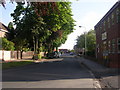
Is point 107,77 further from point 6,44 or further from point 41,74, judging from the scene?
point 6,44

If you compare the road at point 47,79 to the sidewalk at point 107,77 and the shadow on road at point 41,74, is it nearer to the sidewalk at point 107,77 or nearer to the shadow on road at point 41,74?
the shadow on road at point 41,74

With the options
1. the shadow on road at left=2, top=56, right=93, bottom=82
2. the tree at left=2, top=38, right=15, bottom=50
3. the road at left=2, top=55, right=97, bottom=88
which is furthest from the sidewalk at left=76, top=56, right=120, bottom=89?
the tree at left=2, top=38, right=15, bottom=50

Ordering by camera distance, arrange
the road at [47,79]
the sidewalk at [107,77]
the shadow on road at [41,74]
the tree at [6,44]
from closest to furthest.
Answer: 1. the road at [47,79]
2. the sidewalk at [107,77]
3. the shadow on road at [41,74]
4. the tree at [6,44]

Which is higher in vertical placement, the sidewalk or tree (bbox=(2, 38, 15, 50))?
tree (bbox=(2, 38, 15, 50))

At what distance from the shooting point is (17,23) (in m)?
38.6

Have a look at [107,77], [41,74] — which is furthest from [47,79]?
[107,77]

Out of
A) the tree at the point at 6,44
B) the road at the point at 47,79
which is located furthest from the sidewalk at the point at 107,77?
the tree at the point at 6,44

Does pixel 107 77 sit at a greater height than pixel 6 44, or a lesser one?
lesser

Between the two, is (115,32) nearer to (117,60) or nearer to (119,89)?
(117,60)

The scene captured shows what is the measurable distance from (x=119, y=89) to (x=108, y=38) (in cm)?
1861

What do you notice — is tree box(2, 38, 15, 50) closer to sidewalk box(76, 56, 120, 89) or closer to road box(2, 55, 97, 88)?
road box(2, 55, 97, 88)

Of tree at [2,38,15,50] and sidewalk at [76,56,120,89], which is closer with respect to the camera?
sidewalk at [76,56,120,89]

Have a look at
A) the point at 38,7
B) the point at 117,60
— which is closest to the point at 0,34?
the point at 117,60

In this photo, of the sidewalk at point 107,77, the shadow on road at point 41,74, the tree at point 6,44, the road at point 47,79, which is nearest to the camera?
the road at point 47,79
